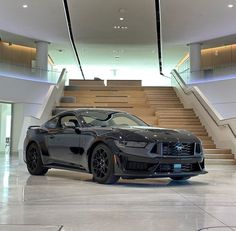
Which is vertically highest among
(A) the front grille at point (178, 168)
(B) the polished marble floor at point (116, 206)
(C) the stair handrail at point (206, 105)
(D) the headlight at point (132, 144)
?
(C) the stair handrail at point (206, 105)

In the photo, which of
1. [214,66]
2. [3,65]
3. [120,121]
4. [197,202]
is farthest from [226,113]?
[197,202]

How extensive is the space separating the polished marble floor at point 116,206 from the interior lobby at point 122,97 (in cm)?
1

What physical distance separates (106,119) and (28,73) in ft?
45.6

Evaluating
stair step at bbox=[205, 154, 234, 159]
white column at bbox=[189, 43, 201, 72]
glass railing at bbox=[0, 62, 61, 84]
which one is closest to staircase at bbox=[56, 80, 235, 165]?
stair step at bbox=[205, 154, 234, 159]

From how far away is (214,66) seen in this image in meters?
21.2

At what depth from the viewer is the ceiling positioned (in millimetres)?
16547

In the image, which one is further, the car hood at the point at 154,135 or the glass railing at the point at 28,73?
the glass railing at the point at 28,73

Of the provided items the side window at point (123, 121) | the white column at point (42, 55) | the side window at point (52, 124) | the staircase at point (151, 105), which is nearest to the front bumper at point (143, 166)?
the side window at point (123, 121)

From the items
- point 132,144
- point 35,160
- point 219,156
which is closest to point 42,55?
point 219,156

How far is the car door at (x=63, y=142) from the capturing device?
23.9 ft

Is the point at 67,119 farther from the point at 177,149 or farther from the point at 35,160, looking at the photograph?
the point at 177,149

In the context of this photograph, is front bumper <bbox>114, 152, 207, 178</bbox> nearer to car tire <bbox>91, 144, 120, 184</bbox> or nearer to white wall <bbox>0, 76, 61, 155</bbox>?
car tire <bbox>91, 144, 120, 184</bbox>

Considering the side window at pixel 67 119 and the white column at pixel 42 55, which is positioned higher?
the white column at pixel 42 55

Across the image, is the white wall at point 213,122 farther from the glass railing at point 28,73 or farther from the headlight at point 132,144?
the glass railing at point 28,73
